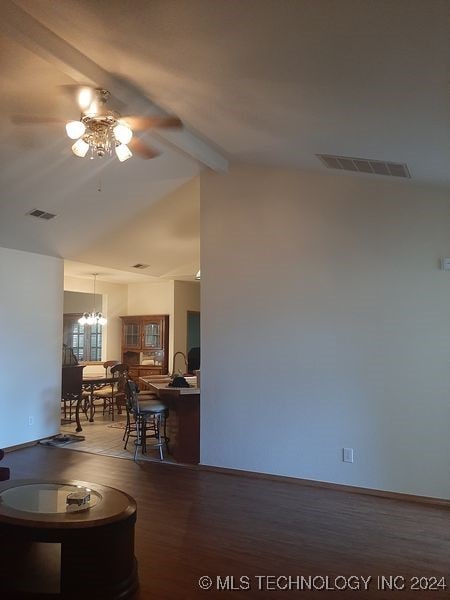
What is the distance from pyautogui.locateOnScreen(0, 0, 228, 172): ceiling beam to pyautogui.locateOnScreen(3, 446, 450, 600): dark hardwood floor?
11.1ft

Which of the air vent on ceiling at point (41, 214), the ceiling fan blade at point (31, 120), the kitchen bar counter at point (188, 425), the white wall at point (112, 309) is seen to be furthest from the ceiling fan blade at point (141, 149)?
the white wall at point (112, 309)

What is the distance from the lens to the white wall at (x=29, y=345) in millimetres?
5664

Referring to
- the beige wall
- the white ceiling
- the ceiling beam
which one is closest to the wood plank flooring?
the beige wall

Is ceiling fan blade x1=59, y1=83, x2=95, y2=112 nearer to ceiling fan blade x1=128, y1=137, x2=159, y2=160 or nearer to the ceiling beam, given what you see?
the ceiling beam

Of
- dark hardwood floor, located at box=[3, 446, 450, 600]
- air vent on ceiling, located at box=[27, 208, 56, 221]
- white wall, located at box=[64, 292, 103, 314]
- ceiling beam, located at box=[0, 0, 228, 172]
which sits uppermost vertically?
ceiling beam, located at box=[0, 0, 228, 172]

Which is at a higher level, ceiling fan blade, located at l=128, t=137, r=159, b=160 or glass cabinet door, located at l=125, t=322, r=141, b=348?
ceiling fan blade, located at l=128, t=137, r=159, b=160

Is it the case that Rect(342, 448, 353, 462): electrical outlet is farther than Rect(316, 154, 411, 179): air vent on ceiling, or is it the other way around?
Rect(342, 448, 353, 462): electrical outlet

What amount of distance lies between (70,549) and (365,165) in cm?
363

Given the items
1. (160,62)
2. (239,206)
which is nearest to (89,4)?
(160,62)

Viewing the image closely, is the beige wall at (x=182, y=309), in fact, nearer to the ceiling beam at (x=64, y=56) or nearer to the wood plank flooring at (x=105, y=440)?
the wood plank flooring at (x=105, y=440)

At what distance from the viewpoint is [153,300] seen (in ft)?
33.0

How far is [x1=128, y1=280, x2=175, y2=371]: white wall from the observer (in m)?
9.63

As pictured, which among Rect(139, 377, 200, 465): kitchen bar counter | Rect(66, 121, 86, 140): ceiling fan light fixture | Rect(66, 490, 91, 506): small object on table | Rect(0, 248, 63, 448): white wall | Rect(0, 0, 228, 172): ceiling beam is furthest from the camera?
Rect(0, 248, 63, 448): white wall

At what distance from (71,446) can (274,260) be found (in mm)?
3804
